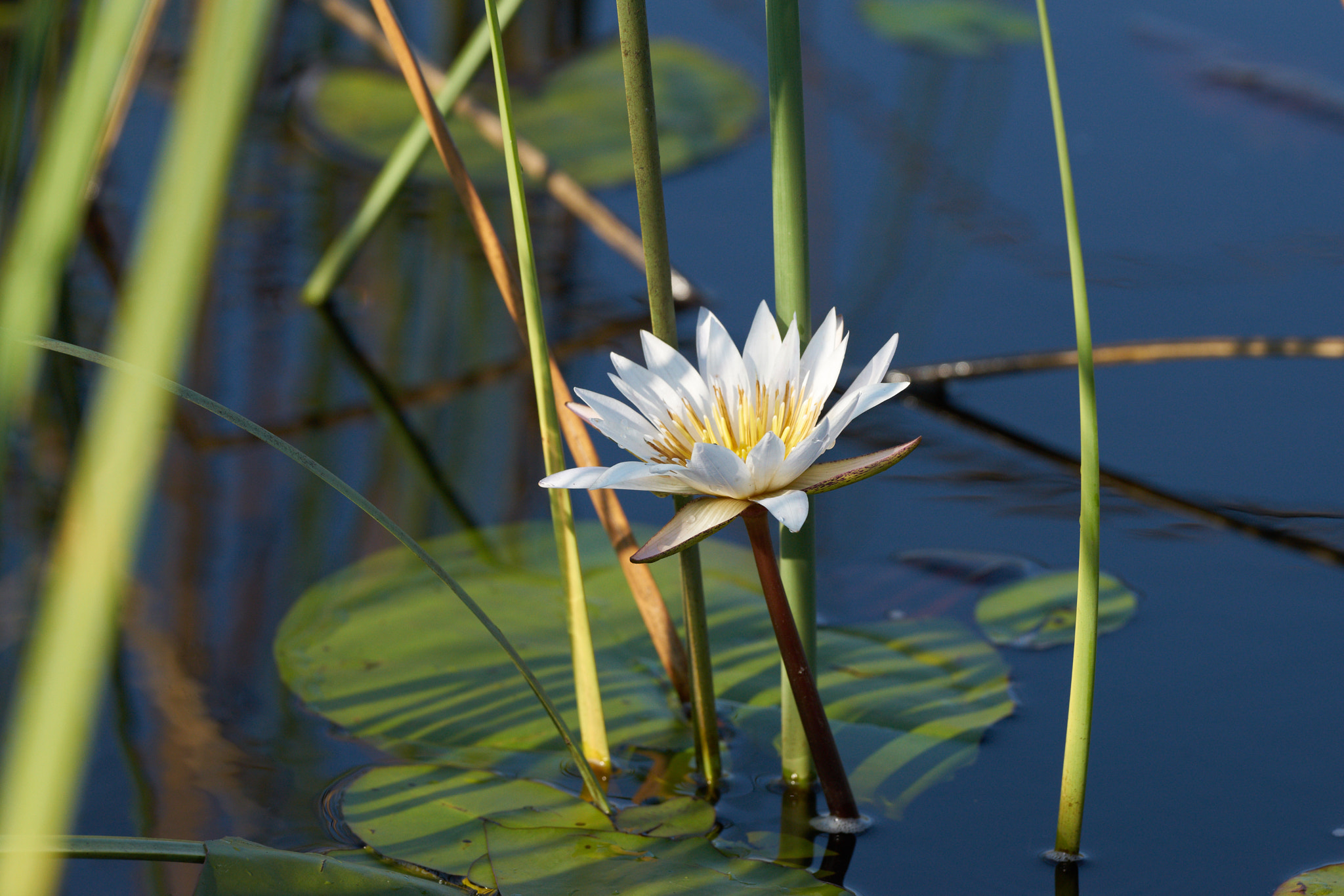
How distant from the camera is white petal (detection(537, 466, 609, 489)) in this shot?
713 mm

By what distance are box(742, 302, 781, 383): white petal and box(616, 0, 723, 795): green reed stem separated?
61 millimetres

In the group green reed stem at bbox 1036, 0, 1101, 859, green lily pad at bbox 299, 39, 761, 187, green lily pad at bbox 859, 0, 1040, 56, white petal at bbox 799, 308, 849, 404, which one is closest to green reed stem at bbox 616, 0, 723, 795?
white petal at bbox 799, 308, 849, 404

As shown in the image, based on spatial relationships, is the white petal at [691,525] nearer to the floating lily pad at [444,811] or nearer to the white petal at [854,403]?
the white petal at [854,403]

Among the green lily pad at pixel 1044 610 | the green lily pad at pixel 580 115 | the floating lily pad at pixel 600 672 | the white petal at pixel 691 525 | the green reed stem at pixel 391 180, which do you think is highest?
the green lily pad at pixel 580 115

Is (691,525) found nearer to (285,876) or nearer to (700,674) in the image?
(700,674)

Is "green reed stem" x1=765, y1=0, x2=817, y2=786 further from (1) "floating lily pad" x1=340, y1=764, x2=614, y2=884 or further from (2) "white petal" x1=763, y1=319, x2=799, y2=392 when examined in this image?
(1) "floating lily pad" x1=340, y1=764, x2=614, y2=884

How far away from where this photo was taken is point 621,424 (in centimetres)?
77

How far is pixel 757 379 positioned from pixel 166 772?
0.71 meters

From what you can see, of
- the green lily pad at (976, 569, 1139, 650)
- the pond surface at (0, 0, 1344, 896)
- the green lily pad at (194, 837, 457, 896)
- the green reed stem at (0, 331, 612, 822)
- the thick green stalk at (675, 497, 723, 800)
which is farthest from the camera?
the green lily pad at (976, 569, 1139, 650)

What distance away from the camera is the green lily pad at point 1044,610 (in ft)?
3.81

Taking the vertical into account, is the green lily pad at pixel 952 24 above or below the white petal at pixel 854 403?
above

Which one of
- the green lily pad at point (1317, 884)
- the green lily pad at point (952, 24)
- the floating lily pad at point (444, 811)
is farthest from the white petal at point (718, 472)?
the green lily pad at point (952, 24)

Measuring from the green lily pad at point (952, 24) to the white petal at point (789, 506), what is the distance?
7.93 ft

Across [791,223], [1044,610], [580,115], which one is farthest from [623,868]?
[580,115]
